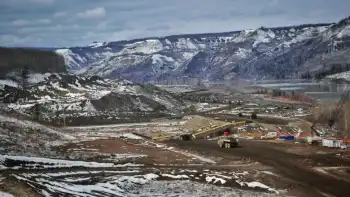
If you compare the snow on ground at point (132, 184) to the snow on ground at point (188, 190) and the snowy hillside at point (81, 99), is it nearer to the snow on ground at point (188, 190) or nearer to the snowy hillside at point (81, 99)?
the snow on ground at point (188, 190)

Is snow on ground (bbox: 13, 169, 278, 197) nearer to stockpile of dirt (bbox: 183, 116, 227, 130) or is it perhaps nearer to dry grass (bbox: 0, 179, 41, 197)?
dry grass (bbox: 0, 179, 41, 197)

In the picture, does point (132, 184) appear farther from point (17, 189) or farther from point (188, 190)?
point (17, 189)

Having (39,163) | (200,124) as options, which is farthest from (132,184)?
(200,124)

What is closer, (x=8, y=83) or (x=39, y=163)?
(x=39, y=163)

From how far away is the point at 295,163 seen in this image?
1729 inches

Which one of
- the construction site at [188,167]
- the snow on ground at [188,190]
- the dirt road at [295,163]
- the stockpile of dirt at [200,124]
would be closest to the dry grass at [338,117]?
the construction site at [188,167]

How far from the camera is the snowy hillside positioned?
125 metres

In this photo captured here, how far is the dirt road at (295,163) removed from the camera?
33.0 meters

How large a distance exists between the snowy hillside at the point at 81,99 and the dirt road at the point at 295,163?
65.8m

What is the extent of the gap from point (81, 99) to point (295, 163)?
100324 mm

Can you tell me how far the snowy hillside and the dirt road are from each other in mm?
65824

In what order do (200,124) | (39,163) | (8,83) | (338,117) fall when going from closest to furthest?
(39,163) < (338,117) < (200,124) < (8,83)

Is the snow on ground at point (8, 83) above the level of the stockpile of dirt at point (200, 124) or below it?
above

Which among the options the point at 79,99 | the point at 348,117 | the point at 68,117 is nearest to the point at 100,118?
the point at 68,117
